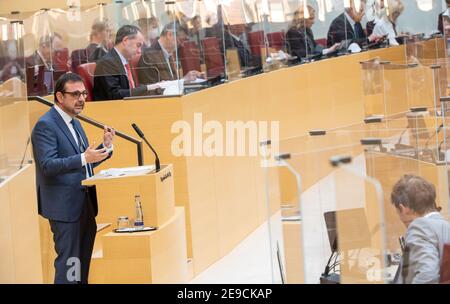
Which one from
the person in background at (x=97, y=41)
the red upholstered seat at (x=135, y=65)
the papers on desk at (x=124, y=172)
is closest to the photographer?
the papers on desk at (x=124, y=172)

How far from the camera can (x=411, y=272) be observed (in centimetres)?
386

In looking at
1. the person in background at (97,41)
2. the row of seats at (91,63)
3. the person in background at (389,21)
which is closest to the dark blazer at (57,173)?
the row of seats at (91,63)

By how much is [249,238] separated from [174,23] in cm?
227

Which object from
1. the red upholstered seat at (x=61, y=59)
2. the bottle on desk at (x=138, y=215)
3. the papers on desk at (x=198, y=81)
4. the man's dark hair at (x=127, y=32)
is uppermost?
the man's dark hair at (x=127, y=32)

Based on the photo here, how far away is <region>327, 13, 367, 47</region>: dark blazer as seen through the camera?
12.0 metres

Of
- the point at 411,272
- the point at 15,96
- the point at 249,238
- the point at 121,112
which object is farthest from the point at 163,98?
the point at 411,272

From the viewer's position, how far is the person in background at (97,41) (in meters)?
8.24

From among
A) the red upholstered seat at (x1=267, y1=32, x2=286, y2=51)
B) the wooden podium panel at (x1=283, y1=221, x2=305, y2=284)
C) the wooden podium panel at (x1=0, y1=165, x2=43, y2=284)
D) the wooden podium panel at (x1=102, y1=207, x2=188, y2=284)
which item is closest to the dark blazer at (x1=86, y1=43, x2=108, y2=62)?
the wooden podium panel at (x1=102, y1=207, x2=188, y2=284)

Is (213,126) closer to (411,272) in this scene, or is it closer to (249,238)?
(249,238)

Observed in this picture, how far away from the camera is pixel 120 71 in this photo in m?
7.89

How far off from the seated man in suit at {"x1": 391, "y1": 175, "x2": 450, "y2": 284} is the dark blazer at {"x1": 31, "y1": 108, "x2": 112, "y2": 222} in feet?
6.81

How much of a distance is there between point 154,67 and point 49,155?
215 cm

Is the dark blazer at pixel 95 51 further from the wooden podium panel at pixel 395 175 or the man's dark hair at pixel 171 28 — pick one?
the wooden podium panel at pixel 395 175

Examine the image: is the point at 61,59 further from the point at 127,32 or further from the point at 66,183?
the point at 66,183
